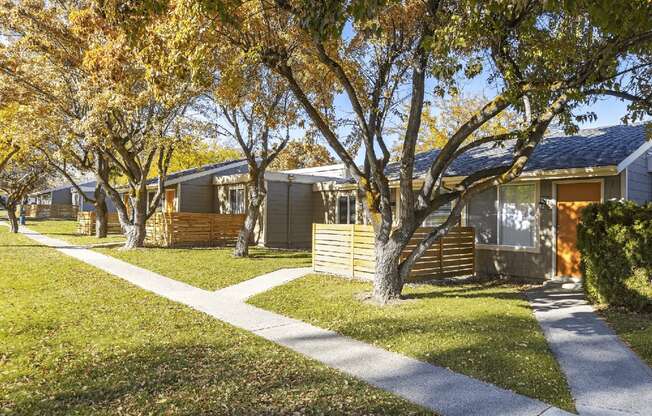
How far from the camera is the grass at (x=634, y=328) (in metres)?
6.10

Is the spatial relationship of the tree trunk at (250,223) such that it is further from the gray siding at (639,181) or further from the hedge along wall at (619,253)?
the gray siding at (639,181)

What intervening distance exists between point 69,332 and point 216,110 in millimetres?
11631

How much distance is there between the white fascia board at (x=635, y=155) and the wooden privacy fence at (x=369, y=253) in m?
3.83

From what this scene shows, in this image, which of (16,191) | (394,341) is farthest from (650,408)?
(16,191)

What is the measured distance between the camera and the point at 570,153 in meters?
12.3

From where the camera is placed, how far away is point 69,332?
662cm

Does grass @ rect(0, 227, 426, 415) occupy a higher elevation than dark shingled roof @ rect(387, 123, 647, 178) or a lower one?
lower

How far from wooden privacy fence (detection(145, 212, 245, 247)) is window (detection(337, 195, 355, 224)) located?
4952mm

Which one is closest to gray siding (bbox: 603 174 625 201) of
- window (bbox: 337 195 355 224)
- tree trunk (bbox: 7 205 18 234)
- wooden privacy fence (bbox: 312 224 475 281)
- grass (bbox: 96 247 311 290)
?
wooden privacy fence (bbox: 312 224 475 281)

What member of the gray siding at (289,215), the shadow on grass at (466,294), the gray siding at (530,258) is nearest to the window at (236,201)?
the gray siding at (289,215)

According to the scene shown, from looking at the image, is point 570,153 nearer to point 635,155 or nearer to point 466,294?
point 635,155

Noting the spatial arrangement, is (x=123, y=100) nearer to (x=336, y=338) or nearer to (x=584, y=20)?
Result: (x=336, y=338)

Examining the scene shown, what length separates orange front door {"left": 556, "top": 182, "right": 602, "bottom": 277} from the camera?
1119 centimetres

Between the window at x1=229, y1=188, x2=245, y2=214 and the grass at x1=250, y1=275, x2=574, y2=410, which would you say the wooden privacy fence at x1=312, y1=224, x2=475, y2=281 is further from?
the window at x1=229, y1=188, x2=245, y2=214
